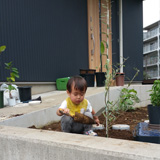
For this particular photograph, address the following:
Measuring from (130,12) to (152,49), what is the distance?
35.1 m

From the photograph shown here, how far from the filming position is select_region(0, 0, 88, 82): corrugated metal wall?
13.4 feet

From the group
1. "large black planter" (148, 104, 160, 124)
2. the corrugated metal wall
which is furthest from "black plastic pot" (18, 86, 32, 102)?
"large black planter" (148, 104, 160, 124)

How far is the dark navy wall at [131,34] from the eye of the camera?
8.54 m

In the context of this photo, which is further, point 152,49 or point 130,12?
point 152,49

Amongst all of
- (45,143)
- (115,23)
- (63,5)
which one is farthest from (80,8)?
(45,143)

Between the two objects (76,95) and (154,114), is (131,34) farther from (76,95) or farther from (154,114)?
(76,95)

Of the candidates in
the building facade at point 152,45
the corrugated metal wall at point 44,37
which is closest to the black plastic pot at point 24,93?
the corrugated metal wall at point 44,37

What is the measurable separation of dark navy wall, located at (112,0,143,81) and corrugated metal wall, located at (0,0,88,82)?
2292mm

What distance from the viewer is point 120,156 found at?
32.8 inches

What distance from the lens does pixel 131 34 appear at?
9.28 meters

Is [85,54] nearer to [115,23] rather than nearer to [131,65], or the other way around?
[115,23]

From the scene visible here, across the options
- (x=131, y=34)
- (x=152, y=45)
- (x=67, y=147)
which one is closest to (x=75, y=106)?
(x=67, y=147)

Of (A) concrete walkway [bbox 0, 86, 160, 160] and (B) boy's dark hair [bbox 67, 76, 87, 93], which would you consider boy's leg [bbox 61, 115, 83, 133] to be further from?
(A) concrete walkway [bbox 0, 86, 160, 160]

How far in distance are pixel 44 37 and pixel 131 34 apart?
5730mm
